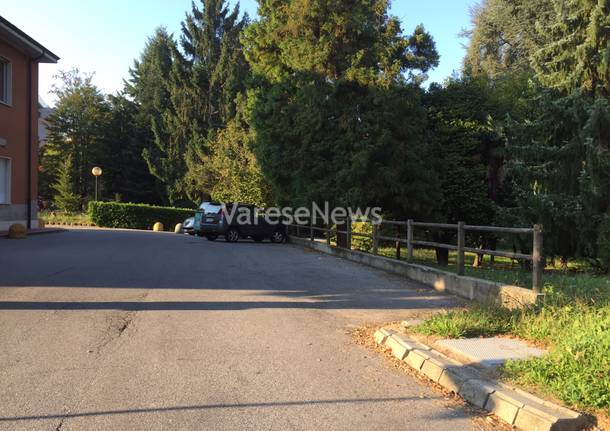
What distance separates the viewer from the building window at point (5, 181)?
21109 mm

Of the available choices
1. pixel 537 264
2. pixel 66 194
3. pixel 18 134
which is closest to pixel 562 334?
pixel 537 264

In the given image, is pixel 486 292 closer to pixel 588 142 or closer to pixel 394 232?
pixel 588 142

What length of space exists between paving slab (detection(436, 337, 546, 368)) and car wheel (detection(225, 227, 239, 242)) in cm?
Result: 1882

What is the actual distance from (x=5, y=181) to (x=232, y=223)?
9.22 meters

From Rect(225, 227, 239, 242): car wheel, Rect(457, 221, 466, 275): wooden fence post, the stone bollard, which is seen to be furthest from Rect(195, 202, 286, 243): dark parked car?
Rect(457, 221, 466, 275): wooden fence post

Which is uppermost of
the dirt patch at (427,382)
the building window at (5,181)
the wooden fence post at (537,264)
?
the building window at (5,181)

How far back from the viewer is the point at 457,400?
473 cm

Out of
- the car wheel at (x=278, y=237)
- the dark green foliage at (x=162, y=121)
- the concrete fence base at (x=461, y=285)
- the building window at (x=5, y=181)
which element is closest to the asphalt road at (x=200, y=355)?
the concrete fence base at (x=461, y=285)

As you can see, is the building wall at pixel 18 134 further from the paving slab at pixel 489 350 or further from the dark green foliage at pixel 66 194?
the dark green foliage at pixel 66 194

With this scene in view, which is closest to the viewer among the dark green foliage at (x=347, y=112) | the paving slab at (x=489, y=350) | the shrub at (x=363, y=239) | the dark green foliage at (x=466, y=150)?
the paving slab at (x=489, y=350)

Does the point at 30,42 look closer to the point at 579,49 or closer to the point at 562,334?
the point at 579,49

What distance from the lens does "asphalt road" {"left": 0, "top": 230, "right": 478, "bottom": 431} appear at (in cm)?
418

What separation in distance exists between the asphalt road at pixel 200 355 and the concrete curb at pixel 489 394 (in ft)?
0.76

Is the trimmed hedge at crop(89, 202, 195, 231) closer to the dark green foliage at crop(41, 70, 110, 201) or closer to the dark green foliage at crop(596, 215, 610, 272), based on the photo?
the dark green foliage at crop(41, 70, 110, 201)
